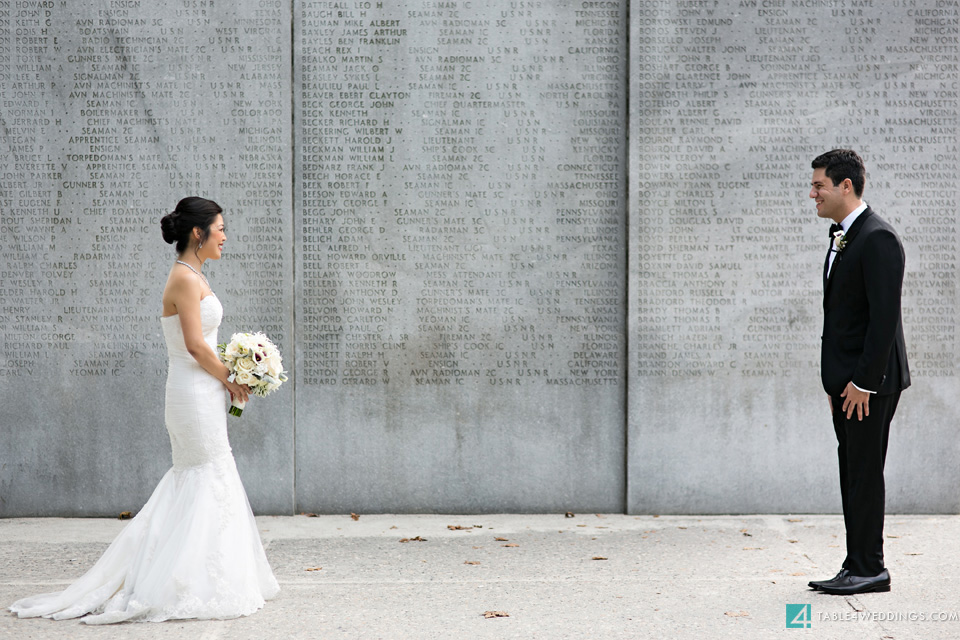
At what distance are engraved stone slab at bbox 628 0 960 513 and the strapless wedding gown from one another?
290cm

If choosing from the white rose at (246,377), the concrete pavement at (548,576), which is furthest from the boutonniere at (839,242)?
the white rose at (246,377)

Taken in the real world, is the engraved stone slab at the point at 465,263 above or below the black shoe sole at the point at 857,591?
above

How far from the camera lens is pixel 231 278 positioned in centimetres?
596

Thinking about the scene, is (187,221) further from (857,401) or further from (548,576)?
(857,401)

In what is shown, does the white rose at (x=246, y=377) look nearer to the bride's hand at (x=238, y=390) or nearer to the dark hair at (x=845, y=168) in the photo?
the bride's hand at (x=238, y=390)

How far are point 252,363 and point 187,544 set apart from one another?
890 millimetres

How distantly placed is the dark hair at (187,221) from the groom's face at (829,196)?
3.01m

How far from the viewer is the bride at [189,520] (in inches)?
156

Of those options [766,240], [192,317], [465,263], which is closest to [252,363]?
[192,317]

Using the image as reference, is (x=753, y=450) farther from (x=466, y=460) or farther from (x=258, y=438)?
(x=258, y=438)

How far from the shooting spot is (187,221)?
4.16 m

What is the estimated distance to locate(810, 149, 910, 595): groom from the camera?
160 inches

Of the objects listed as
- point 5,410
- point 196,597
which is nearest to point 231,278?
point 5,410

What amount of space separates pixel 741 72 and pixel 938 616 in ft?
12.1
